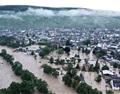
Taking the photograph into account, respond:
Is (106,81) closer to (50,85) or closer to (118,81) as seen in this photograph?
(118,81)

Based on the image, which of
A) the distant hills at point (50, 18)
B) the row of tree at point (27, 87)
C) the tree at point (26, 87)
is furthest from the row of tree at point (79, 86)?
the distant hills at point (50, 18)

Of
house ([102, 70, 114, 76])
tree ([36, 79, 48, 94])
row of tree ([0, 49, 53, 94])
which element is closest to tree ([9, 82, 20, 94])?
row of tree ([0, 49, 53, 94])

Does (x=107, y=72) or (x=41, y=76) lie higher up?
(x=107, y=72)

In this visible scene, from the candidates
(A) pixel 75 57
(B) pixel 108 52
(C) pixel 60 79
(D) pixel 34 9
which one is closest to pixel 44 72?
(C) pixel 60 79

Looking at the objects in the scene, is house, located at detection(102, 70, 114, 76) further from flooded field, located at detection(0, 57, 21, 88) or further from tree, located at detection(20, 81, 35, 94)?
tree, located at detection(20, 81, 35, 94)

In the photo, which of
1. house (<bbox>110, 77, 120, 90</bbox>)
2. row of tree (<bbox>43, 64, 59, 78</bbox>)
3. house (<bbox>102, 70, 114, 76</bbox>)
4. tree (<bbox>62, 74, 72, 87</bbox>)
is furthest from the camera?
house (<bbox>102, 70, 114, 76</bbox>)

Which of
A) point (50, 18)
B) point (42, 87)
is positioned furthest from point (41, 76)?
point (50, 18)

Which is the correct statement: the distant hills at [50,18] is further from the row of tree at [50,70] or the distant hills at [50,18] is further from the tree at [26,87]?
the tree at [26,87]

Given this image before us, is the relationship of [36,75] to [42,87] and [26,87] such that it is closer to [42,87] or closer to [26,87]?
[42,87]
